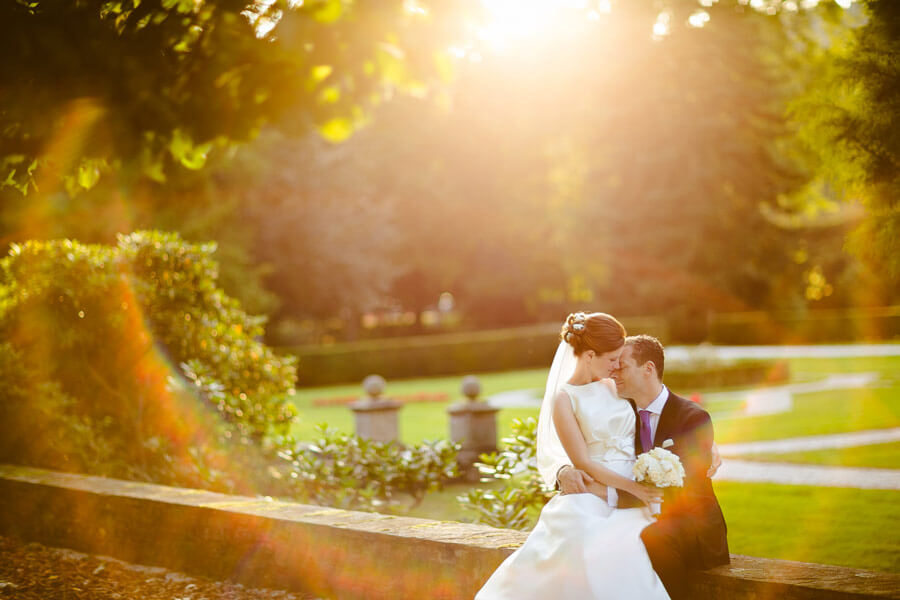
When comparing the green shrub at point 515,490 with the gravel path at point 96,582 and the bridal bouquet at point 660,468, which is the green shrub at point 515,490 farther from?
the bridal bouquet at point 660,468

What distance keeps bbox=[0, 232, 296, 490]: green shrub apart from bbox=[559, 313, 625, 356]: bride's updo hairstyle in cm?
518

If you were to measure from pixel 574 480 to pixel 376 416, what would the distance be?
9.36 meters

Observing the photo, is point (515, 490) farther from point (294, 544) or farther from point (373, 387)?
point (373, 387)

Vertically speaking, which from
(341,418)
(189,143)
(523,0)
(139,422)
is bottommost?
(341,418)

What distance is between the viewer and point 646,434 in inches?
165

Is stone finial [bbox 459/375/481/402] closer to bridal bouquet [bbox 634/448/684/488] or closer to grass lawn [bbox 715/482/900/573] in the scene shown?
grass lawn [bbox 715/482/900/573]

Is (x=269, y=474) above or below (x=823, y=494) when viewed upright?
above

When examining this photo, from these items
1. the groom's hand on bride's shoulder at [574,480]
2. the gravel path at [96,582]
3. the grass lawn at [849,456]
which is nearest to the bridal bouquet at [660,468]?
the groom's hand on bride's shoulder at [574,480]

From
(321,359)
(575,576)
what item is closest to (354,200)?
(321,359)

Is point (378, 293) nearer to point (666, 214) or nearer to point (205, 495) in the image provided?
point (666, 214)

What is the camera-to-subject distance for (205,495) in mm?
6504

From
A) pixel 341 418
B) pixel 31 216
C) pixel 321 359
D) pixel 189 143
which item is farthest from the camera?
pixel 321 359

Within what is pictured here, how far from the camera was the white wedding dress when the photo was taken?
12.4 ft

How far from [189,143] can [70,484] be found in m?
3.80
